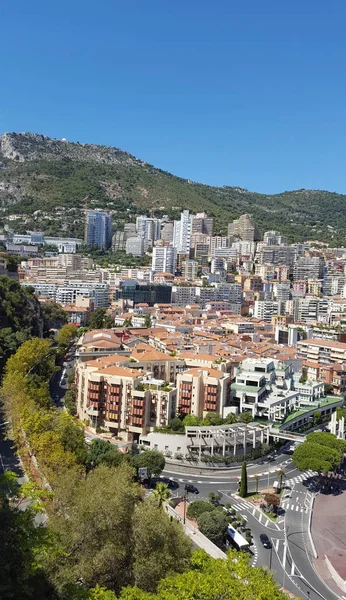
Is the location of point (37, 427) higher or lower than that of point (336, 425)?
higher

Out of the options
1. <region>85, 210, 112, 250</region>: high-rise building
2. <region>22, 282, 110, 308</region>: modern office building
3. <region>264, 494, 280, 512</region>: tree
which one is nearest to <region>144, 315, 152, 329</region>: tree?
<region>22, 282, 110, 308</region>: modern office building

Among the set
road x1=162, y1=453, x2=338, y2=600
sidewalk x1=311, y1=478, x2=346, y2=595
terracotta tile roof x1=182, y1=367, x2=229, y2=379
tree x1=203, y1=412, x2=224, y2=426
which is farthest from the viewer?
terracotta tile roof x1=182, y1=367, x2=229, y2=379

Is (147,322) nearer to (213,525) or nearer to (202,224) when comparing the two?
(213,525)

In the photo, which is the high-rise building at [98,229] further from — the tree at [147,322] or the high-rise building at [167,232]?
the tree at [147,322]

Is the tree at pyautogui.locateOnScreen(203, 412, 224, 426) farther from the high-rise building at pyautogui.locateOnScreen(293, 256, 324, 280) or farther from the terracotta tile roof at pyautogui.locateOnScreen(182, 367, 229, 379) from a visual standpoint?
the high-rise building at pyautogui.locateOnScreen(293, 256, 324, 280)

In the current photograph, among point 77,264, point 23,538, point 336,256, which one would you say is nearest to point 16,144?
point 77,264

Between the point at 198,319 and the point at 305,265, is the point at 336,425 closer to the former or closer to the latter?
the point at 198,319

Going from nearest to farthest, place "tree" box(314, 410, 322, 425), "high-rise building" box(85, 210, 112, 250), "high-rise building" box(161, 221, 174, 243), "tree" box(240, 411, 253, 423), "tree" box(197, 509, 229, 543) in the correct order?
"tree" box(197, 509, 229, 543), "tree" box(240, 411, 253, 423), "tree" box(314, 410, 322, 425), "high-rise building" box(85, 210, 112, 250), "high-rise building" box(161, 221, 174, 243)
